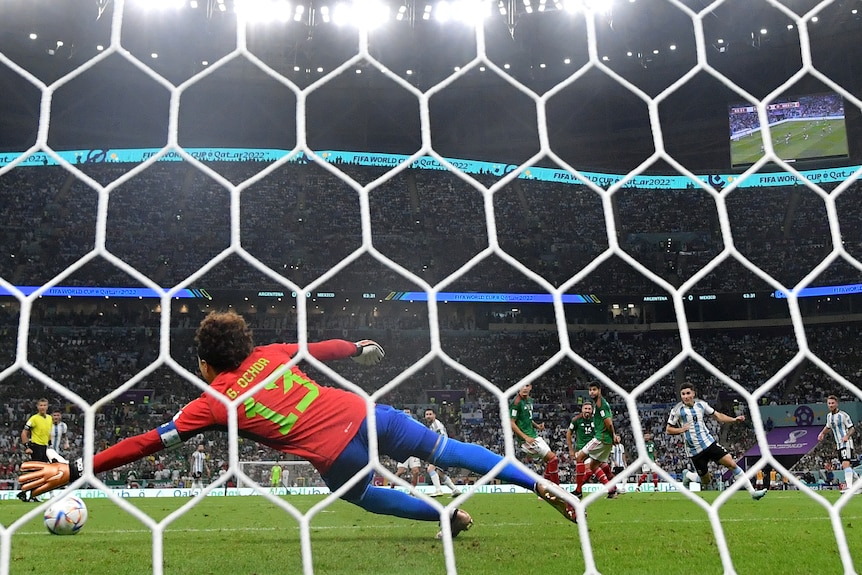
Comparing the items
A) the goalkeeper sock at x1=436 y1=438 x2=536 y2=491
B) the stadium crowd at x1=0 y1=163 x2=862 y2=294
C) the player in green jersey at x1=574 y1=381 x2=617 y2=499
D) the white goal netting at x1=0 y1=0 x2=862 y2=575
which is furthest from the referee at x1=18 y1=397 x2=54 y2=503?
the stadium crowd at x1=0 y1=163 x2=862 y2=294

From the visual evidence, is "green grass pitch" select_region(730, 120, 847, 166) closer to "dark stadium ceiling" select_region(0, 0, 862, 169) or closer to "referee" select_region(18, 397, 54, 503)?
"dark stadium ceiling" select_region(0, 0, 862, 169)

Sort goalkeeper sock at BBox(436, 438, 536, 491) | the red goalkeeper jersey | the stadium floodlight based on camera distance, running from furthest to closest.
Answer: the stadium floodlight, goalkeeper sock at BBox(436, 438, 536, 491), the red goalkeeper jersey

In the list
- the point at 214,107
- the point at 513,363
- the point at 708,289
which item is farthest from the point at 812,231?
the point at 214,107

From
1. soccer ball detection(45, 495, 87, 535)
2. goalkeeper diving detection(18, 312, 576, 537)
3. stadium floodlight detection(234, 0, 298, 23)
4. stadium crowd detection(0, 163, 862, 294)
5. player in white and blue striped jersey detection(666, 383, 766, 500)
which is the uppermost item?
stadium floodlight detection(234, 0, 298, 23)

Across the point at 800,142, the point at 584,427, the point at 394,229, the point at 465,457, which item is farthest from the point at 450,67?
the point at 465,457

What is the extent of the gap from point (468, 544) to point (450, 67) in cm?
1699

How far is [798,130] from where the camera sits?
66.4 ft

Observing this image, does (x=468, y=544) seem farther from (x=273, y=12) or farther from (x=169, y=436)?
(x=273, y=12)

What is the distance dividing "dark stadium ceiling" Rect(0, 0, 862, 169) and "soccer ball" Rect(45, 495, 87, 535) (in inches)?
510

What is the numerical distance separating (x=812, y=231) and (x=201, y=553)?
21073 millimetres

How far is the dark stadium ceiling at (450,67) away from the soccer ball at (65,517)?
42.5ft

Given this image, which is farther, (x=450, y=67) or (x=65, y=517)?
(x=450, y=67)

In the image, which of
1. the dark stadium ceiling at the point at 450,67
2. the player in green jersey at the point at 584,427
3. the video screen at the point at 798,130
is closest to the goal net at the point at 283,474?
the player in green jersey at the point at 584,427

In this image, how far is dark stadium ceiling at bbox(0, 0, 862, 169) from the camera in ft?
55.4
